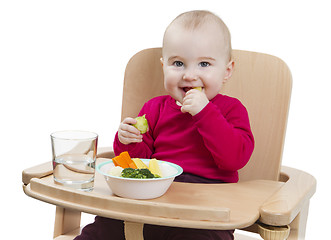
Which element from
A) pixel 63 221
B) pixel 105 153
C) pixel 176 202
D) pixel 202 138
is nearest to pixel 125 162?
pixel 176 202

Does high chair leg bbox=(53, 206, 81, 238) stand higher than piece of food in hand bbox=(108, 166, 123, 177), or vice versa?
piece of food in hand bbox=(108, 166, 123, 177)

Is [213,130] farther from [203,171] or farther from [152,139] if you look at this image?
[152,139]

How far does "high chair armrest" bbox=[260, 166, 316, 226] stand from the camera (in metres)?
1.90

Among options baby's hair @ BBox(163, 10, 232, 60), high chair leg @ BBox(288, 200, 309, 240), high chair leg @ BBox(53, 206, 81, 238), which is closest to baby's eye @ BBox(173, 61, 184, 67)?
baby's hair @ BBox(163, 10, 232, 60)

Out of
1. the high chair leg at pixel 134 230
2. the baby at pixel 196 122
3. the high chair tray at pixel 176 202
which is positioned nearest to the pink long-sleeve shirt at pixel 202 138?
the baby at pixel 196 122

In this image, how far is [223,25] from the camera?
225 cm

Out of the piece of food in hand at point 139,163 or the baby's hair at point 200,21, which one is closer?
the piece of food in hand at point 139,163

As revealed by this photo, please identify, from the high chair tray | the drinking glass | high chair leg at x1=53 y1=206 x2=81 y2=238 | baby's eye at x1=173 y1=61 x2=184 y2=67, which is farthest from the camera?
high chair leg at x1=53 y1=206 x2=81 y2=238

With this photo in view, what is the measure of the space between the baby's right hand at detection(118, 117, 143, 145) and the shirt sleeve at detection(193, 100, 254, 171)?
0.22 meters

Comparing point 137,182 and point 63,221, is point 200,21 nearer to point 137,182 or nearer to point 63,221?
point 137,182

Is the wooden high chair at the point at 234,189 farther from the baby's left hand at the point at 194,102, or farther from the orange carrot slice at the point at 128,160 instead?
the baby's left hand at the point at 194,102

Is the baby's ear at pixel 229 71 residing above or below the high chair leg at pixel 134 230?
above

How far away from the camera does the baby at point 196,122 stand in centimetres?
212

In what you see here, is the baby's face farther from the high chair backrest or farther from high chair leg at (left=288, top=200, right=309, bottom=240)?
high chair leg at (left=288, top=200, right=309, bottom=240)
